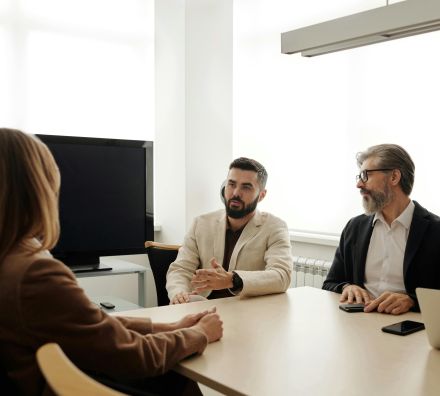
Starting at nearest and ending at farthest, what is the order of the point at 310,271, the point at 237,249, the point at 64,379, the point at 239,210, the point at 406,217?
the point at 64,379 < the point at 406,217 < the point at 237,249 < the point at 239,210 < the point at 310,271

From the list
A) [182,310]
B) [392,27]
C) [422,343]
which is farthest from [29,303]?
[392,27]

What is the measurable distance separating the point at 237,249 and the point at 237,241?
80 mm

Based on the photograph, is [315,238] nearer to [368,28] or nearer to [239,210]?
[239,210]

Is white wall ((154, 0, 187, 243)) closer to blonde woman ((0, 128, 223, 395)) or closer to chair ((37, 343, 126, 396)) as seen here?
blonde woman ((0, 128, 223, 395))

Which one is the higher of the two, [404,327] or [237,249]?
[237,249]

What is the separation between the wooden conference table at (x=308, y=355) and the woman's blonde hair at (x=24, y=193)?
613mm

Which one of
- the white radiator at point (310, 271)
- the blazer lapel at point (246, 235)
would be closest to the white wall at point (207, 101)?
the white radiator at point (310, 271)

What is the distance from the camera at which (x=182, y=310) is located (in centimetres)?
247

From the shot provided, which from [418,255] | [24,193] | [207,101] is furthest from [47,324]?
[207,101]

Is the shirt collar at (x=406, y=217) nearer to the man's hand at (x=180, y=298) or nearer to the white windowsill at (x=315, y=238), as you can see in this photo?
the man's hand at (x=180, y=298)

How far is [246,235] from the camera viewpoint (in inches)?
131

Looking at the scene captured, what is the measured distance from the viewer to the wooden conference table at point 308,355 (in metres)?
1.60

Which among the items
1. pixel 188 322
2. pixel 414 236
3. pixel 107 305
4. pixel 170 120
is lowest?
pixel 107 305

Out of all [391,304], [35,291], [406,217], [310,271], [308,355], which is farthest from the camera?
[310,271]
